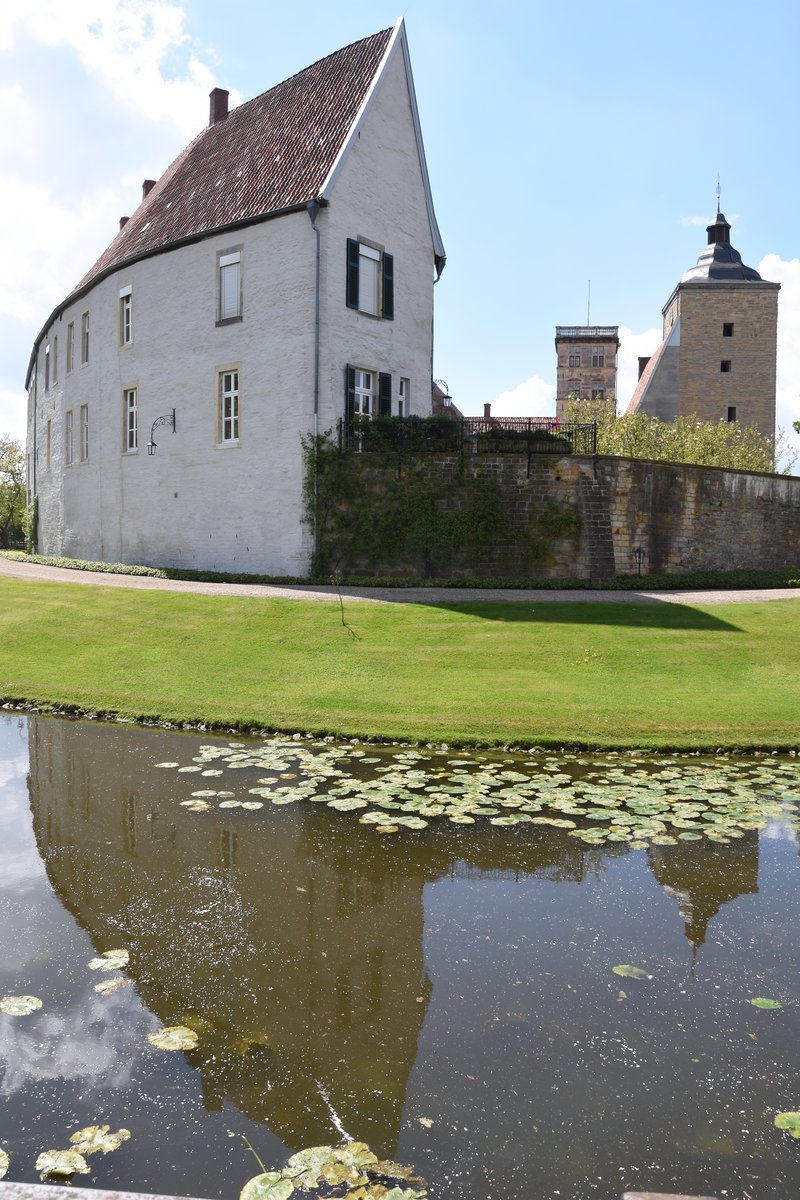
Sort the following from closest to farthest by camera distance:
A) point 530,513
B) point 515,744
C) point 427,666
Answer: point 515,744 → point 427,666 → point 530,513

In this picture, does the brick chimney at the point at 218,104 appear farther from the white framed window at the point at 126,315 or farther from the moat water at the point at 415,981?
the moat water at the point at 415,981

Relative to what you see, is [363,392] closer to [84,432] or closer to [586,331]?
[84,432]

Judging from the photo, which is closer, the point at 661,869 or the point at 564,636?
the point at 661,869

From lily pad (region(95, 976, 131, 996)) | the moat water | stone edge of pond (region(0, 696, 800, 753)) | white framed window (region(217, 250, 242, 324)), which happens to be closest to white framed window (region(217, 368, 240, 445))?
white framed window (region(217, 250, 242, 324))

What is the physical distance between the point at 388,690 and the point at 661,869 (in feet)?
19.9

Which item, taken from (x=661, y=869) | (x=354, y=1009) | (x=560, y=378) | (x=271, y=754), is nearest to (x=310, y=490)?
(x=271, y=754)

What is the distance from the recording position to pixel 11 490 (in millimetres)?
64500

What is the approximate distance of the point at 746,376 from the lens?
53.7m

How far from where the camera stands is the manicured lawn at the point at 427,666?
10094 mm

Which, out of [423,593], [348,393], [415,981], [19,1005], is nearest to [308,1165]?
[415,981]

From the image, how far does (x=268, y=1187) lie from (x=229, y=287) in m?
25.2

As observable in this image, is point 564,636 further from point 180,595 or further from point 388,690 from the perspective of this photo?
point 180,595

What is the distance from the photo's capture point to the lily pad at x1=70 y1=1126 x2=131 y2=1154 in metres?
3.03

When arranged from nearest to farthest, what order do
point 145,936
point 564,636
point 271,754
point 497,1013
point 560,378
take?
point 497,1013
point 145,936
point 271,754
point 564,636
point 560,378
